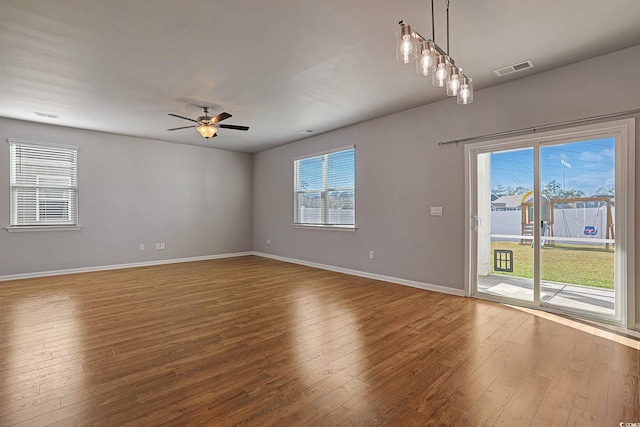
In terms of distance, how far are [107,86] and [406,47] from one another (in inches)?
147

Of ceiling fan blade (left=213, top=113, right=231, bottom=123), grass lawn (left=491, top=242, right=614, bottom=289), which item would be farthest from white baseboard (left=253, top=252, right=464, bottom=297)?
ceiling fan blade (left=213, top=113, right=231, bottom=123)

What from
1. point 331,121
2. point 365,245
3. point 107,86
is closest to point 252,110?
point 331,121

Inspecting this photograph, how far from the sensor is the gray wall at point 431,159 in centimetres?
321

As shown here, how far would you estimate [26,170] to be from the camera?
5.42 metres

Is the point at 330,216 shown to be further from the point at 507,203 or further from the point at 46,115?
the point at 46,115

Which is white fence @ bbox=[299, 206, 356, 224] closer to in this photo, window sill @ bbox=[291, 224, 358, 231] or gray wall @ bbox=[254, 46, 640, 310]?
window sill @ bbox=[291, 224, 358, 231]

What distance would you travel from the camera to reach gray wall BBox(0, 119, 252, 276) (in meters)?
5.45

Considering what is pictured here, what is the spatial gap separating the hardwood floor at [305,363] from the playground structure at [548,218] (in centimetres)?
90

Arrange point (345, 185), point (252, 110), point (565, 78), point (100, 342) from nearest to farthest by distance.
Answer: point (100, 342) < point (565, 78) < point (252, 110) < point (345, 185)

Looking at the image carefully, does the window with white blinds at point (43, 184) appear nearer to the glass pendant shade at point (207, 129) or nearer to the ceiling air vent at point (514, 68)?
the glass pendant shade at point (207, 129)

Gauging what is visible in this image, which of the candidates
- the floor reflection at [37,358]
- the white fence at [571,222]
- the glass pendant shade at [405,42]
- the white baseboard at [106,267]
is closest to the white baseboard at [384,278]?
the white fence at [571,222]

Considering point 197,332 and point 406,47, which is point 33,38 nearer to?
point 197,332

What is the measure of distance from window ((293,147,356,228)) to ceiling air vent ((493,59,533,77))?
107 inches

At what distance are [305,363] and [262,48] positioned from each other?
2.88 m
